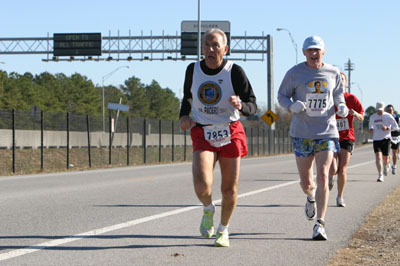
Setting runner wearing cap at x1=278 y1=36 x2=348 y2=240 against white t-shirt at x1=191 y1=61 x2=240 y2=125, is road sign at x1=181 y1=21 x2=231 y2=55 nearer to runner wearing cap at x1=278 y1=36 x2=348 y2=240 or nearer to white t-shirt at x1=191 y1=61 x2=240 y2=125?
runner wearing cap at x1=278 y1=36 x2=348 y2=240

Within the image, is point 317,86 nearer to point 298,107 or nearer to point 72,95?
point 298,107

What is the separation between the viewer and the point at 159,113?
143m

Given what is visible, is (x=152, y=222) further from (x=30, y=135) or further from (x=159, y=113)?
(x=159, y=113)

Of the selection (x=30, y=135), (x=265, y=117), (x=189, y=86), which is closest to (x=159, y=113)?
(x=265, y=117)

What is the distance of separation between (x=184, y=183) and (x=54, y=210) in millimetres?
6246

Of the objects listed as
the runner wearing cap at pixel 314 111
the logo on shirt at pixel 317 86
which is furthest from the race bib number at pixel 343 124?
the logo on shirt at pixel 317 86

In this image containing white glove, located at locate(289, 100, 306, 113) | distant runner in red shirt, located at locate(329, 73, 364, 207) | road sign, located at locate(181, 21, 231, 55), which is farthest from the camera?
road sign, located at locate(181, 21, 231, 55)

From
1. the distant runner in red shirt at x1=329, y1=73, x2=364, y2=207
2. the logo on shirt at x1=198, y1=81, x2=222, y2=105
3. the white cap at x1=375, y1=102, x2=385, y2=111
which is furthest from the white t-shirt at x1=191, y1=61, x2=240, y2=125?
the white cap at x1=375, y1=102, x2=385, y2=111

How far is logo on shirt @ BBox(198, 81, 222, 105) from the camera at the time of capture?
21.7ft

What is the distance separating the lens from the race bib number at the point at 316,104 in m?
7.52

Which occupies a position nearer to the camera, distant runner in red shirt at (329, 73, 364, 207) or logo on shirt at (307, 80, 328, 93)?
logo on shirt at (307, 80, 328, 93)

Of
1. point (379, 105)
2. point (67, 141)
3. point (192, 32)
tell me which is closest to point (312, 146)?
point (379, 105)

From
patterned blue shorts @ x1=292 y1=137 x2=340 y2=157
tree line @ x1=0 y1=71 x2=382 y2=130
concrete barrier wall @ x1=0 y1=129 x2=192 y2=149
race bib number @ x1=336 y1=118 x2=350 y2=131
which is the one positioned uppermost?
tree line @ x1=0 y1=71 x2=382 y2=130

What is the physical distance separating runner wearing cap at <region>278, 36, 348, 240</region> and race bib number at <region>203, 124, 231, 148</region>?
42.6 inches
